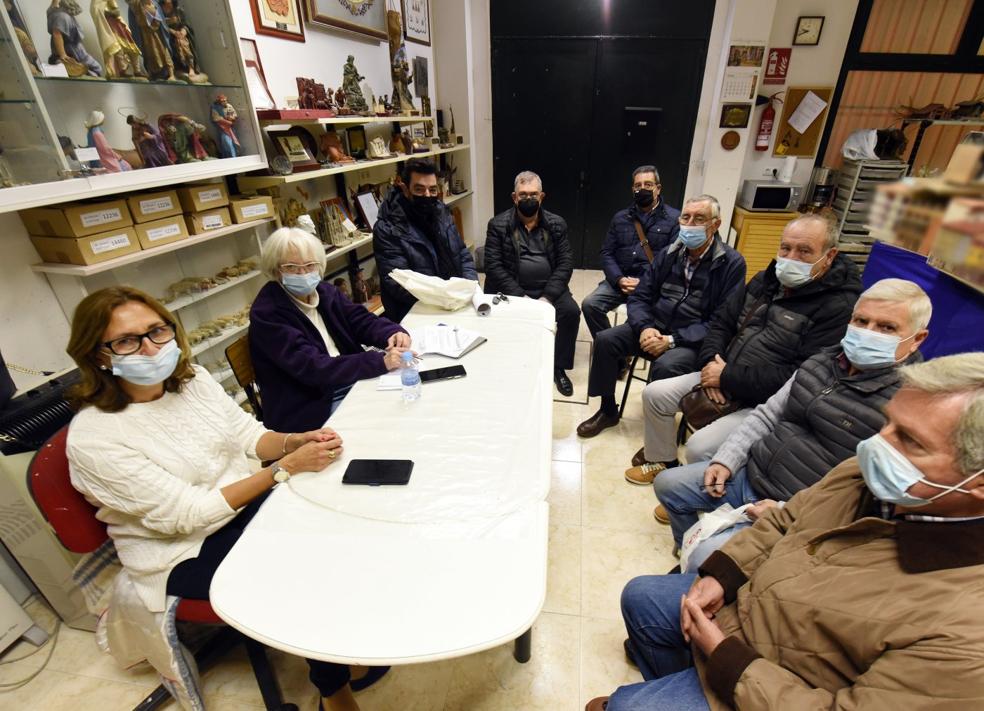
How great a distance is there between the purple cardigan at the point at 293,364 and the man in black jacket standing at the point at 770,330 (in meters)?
1.30

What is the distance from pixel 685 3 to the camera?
4.05m

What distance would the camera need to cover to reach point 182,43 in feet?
6.40

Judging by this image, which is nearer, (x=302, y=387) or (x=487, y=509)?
(x=487, y=509)

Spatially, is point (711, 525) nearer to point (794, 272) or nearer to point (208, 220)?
point (794, 272)

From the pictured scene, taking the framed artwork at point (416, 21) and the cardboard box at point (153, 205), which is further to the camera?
the framed artwork at point (416, 21)

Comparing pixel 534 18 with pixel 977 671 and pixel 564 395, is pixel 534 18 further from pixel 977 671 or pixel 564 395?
pixel 977 671

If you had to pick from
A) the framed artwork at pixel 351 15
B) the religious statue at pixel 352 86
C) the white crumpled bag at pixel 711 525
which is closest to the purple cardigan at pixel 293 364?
the white crumpled bag at pixel 711 525

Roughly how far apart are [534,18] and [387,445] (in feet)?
14.7

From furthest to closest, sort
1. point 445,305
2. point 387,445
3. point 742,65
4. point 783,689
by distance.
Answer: point 742,65, point 445,305, point 387,445, point 783,689

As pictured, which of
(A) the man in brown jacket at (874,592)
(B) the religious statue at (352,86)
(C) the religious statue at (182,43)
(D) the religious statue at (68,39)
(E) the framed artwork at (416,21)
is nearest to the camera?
(A) the man in brown jacket at (874,592)

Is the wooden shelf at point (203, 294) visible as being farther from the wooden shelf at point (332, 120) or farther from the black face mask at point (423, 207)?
the black face mask at point (423, 207)

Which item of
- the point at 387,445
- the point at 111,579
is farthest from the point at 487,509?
the point at 111,579

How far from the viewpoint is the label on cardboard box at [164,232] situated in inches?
71.9

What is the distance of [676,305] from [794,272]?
738 mm
